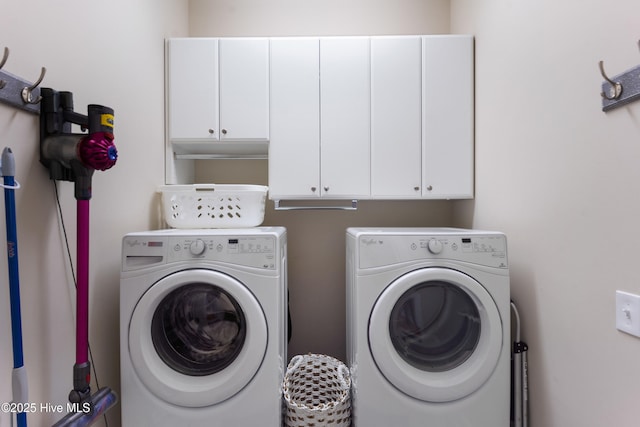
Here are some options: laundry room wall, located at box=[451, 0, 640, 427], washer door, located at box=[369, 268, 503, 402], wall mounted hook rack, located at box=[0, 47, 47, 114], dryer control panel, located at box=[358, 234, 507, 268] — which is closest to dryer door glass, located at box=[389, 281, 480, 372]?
washer door, located at box=[369, 268, 503, 402]

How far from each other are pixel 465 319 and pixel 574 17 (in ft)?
4.15

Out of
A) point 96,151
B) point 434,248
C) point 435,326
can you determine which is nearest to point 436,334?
point 435,326

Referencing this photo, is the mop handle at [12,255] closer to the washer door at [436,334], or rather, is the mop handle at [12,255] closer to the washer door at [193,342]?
the washer door at [193,342]

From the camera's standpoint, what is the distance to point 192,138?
1953 mm

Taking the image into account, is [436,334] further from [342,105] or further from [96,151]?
[96,151]

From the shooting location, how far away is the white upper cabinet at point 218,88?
1938 millimetres

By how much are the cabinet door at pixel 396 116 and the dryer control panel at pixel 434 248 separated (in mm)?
556

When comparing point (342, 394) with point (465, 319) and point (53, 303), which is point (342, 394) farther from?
point (53, 303)

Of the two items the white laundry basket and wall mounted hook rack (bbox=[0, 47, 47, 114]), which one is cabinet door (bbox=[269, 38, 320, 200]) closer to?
the white laundry basket

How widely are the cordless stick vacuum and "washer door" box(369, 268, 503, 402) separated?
107cm

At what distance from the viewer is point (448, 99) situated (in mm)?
1939

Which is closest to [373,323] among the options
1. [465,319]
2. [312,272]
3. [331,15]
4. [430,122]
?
[465,319]

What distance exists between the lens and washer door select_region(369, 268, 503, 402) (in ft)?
4.62

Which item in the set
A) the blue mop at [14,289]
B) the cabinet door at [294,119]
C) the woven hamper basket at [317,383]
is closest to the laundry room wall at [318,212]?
the cabinet door at [294,119]
